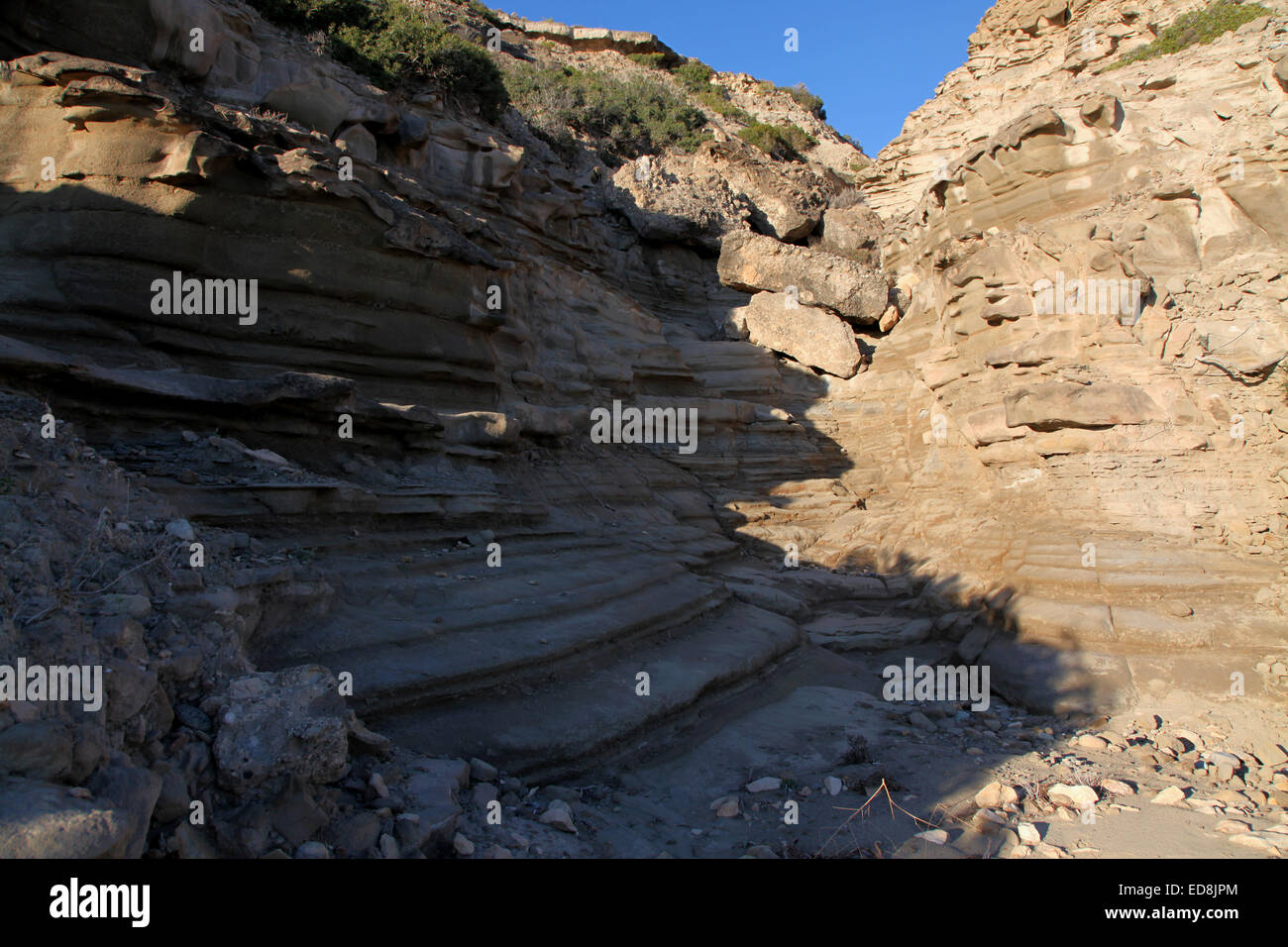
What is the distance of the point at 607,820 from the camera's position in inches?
209

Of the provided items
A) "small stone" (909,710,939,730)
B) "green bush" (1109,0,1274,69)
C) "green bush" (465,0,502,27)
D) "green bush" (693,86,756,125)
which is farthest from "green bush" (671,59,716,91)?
"small stone" (909,710,939,730)

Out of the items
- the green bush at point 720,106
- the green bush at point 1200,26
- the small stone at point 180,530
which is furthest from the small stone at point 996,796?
the green bush at point 720,106

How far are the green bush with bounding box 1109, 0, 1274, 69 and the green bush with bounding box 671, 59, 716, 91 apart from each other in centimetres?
2307

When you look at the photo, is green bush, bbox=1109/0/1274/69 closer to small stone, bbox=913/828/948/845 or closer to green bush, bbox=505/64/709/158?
small stone, bbox=913/828/948/845

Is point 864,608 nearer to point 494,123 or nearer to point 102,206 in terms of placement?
point 102,206

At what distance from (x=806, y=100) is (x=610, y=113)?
45.7ft

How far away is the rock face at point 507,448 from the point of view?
14.9 feet

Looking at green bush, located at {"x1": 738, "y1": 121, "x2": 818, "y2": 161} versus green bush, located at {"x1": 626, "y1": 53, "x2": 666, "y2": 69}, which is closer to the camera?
green bush, located at {"x1": 738, "y1": 121, "x2": 818, "y2": 161}

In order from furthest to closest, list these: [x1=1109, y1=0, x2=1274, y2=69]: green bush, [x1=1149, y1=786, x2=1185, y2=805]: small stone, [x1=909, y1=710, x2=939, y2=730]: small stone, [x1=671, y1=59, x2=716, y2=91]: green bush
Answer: [x1=671, y1=59, x2=716, y2=91]: green bush → [x1=1109, y1=0, x2=1274, y2=69]: green bush → [x1=909, y1=710, x2=939, y2=730]: small stone → [x1=1149, y1=786, x2=1185, y2=805]: small stone

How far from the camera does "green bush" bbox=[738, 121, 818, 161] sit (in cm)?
3014

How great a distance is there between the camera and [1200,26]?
1451 cm

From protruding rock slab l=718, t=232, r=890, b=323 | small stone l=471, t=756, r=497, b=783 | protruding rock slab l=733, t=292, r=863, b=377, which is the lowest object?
small stone l=471, t=756, r=497, b=783

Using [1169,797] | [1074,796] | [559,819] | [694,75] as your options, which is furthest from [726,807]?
[694,75]

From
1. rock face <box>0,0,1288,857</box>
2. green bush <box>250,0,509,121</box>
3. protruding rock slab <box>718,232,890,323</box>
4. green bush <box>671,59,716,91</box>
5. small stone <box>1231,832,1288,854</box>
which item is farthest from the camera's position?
green bush <box>671,59,716,91</box>
